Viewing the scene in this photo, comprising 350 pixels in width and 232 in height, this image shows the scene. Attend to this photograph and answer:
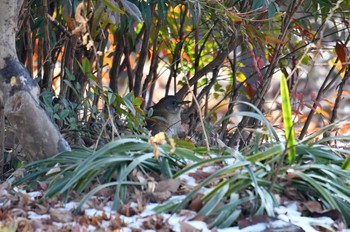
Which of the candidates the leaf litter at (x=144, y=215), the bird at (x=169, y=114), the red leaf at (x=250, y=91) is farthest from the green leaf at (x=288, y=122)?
the bird at (x=169, y=114)

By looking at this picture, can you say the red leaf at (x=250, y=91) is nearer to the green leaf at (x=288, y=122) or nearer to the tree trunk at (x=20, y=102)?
the tree trunk at (x=20, y=102)

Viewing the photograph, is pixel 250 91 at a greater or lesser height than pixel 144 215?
greater

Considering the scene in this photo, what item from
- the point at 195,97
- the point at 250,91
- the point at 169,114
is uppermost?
the point at 195,97

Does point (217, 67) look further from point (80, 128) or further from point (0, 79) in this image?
point (0, 79)

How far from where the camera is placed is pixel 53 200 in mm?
3369

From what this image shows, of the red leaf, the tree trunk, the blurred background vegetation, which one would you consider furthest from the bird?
the tree trunk

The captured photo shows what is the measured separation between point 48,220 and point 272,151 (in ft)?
3.31

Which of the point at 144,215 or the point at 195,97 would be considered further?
the point at 195,97

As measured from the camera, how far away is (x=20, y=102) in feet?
12.1

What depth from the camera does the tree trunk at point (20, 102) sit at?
371cm

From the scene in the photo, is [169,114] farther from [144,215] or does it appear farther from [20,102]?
[144,215]

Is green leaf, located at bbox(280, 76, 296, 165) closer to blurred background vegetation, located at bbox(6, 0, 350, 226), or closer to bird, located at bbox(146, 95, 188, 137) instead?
blurred background vegetation, located at bbox(6, 0, 350, 226)

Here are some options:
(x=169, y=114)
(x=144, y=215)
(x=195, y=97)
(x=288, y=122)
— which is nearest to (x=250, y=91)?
(x=169, y=114)

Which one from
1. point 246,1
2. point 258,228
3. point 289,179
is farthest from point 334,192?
point 246,1
